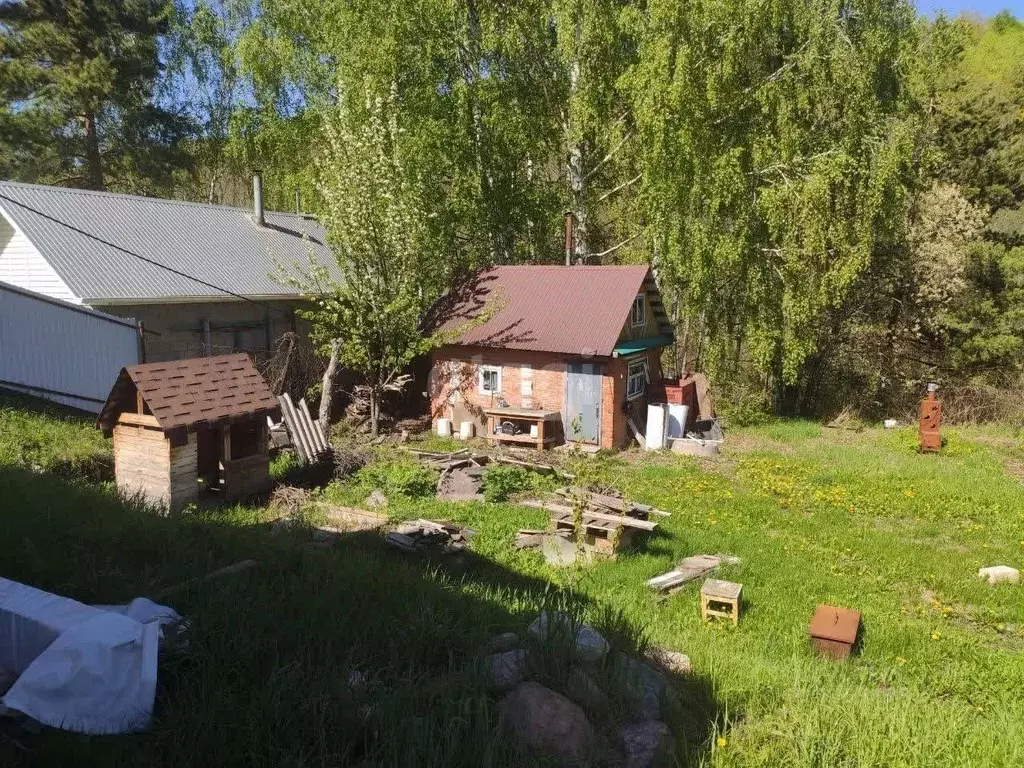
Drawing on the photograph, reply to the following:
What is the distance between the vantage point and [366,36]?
21203mm

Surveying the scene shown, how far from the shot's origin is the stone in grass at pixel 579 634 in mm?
5285

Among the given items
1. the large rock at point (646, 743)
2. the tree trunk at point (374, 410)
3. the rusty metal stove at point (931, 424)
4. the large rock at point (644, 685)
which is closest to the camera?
the large rock at point (646, 743)

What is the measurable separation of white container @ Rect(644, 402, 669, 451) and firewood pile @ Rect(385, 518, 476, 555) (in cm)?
805

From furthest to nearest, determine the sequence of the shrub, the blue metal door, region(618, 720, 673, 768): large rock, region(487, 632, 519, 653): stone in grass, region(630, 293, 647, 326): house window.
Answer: region(630, 293, 647, 326): house window, the blue metal door, the shrub, region(487, 632, 519, 653): stone in grass, region(618, 720, 673, 768): large rock

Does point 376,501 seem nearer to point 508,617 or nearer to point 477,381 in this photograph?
point 477,381

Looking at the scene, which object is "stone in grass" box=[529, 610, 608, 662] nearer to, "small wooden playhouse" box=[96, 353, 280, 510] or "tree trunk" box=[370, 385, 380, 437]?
"small wooden playhouse" box=[96, 353, 280, 510]

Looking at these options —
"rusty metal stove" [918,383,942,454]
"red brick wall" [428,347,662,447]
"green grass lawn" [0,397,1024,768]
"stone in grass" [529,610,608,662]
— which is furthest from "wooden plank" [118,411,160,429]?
"rusty metal stove" [918,383,942,454]

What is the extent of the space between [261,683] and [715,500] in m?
10.6

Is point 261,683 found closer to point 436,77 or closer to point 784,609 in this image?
point 784,609

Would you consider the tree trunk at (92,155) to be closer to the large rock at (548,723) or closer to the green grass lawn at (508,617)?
the green grass lawn at (508,617)

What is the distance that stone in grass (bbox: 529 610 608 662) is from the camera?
529 centimetres

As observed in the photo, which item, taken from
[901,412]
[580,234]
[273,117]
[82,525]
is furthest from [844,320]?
[82,525]

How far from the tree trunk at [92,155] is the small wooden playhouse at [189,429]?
22315 mm

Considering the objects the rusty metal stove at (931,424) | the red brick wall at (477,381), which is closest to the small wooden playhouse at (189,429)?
the red brick wall at (477,381)
